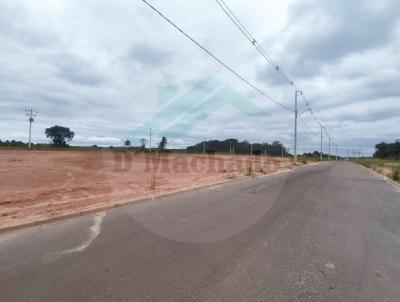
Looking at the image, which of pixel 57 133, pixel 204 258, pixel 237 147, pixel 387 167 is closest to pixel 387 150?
pixel 237 147

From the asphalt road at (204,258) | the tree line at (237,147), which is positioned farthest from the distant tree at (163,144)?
the asphalt road at (204,258)

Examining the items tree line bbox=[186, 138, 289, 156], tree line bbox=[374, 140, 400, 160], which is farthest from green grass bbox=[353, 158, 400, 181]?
tree line bbox=[374, 140, 400, 160]

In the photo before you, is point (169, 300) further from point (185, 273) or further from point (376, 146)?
point (376, 146)

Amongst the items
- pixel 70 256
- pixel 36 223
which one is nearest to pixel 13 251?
pixel 70 256

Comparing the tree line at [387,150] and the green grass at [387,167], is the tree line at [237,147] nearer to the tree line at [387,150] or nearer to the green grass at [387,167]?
the green grass at [387,167]

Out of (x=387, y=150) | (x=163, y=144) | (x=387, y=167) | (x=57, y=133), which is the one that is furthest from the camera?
(x=387, y=150)

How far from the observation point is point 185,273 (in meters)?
4.55

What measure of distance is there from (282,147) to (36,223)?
101539mm

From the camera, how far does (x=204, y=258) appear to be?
5188mm

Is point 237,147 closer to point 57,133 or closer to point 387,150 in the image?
point 57,133

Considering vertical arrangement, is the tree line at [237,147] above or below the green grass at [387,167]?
above

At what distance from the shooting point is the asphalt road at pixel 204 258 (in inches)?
159

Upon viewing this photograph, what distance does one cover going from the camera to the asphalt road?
4.03 m

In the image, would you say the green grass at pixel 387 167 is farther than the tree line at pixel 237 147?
No
